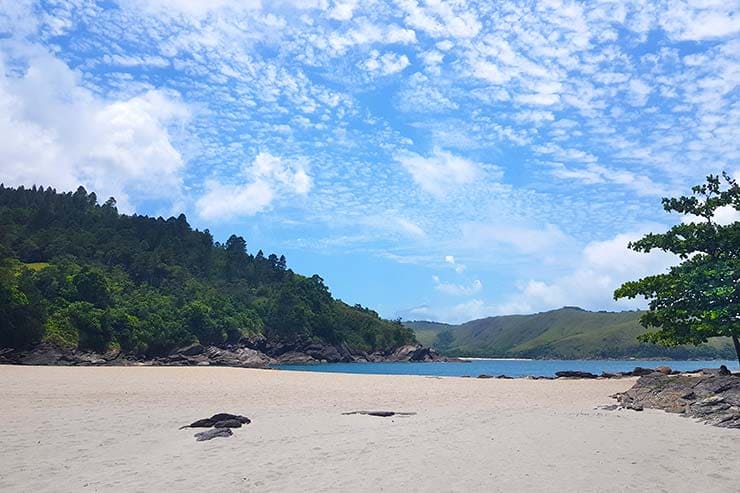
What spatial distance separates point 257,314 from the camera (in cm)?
17275

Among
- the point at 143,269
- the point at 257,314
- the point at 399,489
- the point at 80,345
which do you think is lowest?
the point at 399,489

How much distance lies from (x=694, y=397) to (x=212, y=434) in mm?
19408

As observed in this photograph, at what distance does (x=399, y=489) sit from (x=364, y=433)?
629 cm

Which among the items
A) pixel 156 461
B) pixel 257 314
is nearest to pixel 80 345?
pixel 257 314

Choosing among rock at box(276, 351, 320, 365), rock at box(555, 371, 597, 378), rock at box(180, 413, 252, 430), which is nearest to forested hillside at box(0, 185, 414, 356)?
rock at box(276, 351, 320, 365)

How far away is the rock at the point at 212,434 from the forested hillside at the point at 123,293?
274 ft

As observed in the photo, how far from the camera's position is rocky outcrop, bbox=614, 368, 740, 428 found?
748 inches

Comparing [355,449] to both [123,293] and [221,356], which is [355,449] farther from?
[123,293]

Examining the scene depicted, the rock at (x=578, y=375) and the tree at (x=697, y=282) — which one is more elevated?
the tree at (x=697, y=282)

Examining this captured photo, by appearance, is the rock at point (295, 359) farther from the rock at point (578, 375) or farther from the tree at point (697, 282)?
the tree at point (697, 282)

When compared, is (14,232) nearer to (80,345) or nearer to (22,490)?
(80,345)

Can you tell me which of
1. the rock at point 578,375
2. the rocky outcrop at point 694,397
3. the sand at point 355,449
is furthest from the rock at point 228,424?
the rock at point 578,375

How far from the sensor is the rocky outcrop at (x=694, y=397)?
19.0m

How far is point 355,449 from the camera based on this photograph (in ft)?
45.1
